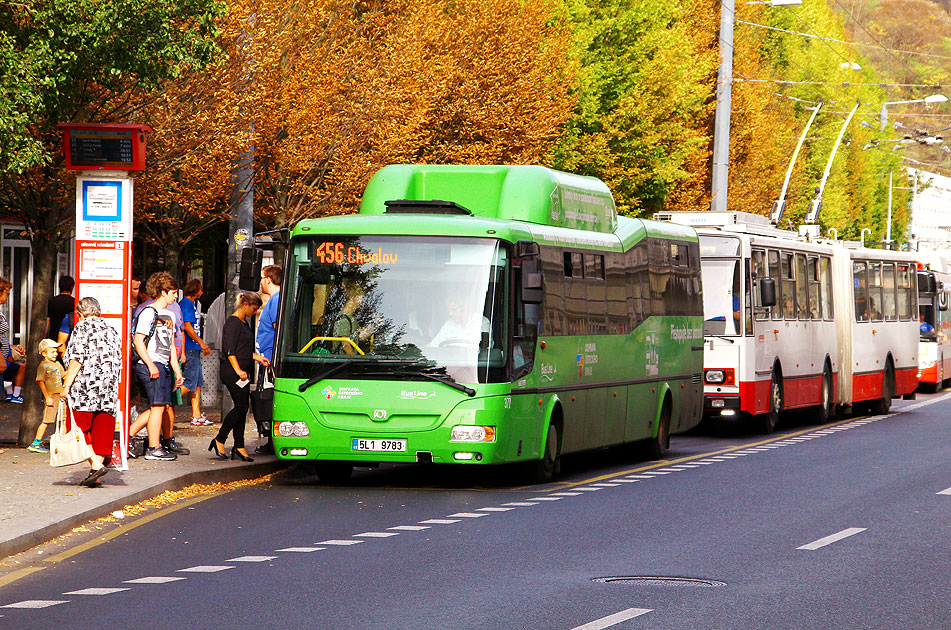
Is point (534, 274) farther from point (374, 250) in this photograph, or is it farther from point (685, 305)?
point (685, 305)

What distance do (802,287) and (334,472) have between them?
13.2 meters

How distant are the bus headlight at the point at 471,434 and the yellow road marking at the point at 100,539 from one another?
7.43 ft

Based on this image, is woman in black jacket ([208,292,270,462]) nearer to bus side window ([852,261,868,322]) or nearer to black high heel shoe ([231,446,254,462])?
black high heel shoe ([231,446,254,462])

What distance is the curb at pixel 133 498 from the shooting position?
11.7 metres

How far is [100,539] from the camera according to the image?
12.4 metres

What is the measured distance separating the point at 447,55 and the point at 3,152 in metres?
17.1

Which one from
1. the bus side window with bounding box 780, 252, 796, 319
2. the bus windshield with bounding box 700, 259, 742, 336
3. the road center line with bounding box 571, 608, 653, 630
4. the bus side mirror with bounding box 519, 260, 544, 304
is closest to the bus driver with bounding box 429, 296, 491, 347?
the bus side mirror with bounding box 519, 260, 544, 304

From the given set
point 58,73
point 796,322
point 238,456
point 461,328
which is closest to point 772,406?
point 796,322

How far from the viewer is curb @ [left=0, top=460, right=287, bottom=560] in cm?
1170

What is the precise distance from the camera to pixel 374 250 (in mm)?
16609

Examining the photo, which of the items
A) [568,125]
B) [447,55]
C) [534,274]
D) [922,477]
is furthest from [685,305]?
[568,125]

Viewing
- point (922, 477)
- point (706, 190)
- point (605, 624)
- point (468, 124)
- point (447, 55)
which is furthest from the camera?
point (706, 190)

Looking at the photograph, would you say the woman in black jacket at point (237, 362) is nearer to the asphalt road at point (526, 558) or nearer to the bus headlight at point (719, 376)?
the asphalt road at point (526, 558)

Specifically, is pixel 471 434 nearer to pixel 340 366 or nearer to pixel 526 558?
pixel 340 366
